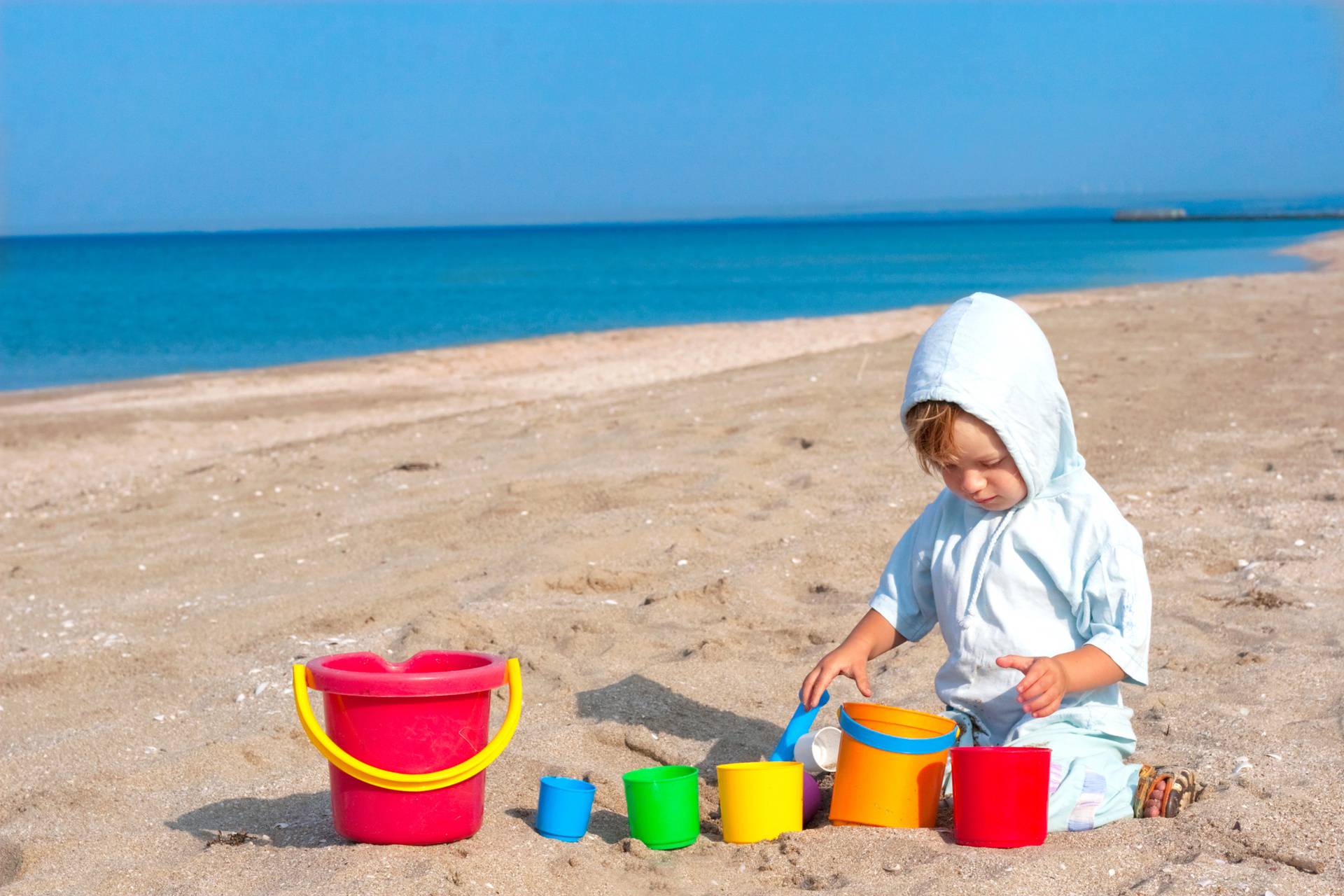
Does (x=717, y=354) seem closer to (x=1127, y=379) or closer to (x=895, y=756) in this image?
(x=1127, y=379)

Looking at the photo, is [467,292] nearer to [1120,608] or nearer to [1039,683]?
[1120,608]

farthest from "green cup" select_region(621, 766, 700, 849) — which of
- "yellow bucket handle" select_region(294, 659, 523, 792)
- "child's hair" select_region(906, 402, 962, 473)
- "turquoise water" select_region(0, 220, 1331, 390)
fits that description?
"turquoise water" select_region(0, 220, 1331, 390)

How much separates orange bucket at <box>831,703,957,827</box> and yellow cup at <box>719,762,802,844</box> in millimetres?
103

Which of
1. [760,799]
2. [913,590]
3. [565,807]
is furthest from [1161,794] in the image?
[565,807]

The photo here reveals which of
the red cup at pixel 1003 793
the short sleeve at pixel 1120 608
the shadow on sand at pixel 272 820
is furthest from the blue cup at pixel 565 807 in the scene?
the short sleeve at pixel 1120 608

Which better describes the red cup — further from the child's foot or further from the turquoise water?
the turquoise water

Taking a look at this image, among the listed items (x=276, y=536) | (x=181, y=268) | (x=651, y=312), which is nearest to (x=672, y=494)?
(x=276, y=536)

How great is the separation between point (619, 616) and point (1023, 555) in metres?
1.61

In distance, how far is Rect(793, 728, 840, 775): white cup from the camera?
289 centimetres

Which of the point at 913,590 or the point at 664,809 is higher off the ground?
the point at 913,590

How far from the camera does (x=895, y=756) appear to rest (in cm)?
257

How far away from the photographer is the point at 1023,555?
2793mm

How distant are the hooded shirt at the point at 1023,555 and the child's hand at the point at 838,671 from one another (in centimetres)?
19

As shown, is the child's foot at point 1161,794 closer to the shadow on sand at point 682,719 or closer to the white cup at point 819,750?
the white cup at point 819,750
